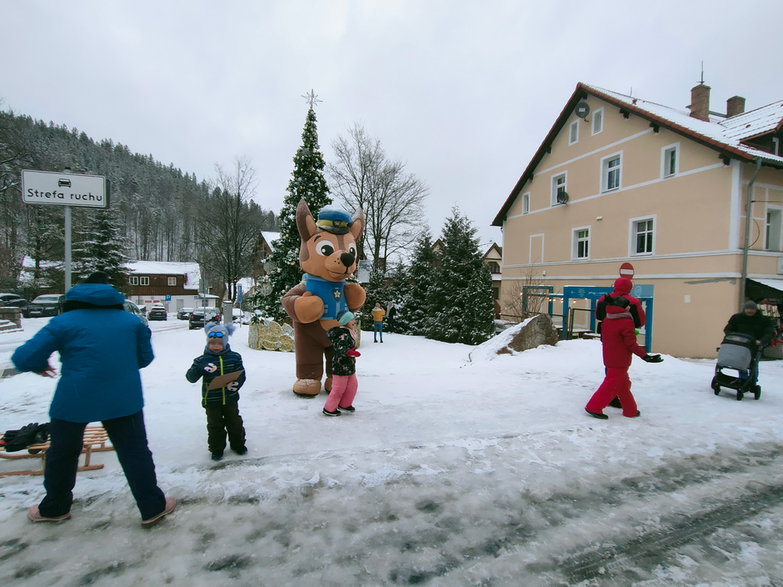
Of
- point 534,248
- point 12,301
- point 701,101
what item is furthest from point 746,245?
point 12,301

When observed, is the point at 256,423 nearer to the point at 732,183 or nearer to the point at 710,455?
the point at 710,455

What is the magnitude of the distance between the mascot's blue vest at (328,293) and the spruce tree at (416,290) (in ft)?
56.3

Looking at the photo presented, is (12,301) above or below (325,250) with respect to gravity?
below

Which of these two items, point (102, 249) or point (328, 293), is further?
point (102, 249)

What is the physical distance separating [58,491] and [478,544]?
2.76 meters

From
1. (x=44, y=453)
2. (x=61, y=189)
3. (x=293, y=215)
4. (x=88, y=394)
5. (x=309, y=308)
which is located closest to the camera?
(x=88, y=394)

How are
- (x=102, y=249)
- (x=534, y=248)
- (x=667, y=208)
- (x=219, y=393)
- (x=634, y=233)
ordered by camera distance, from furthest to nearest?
(x=534, y=248) → (x=102, y=249) → (x=634, y=233) → (x=667, y=208) → (x=219, y=393)

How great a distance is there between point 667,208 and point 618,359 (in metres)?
14.1

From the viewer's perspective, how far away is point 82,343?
2559mm

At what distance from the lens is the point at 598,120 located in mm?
19047

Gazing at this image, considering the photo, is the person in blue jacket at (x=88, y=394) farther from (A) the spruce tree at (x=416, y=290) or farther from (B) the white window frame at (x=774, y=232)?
(A) the spruce tree at (x=416, y=290)

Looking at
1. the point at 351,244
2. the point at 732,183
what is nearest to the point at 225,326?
the point at 351,244

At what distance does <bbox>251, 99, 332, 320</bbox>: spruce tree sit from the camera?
12266 mm

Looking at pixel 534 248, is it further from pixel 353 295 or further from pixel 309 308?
pixel 309 308
